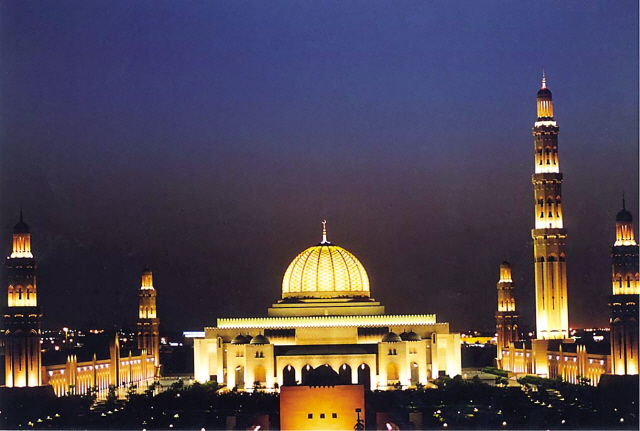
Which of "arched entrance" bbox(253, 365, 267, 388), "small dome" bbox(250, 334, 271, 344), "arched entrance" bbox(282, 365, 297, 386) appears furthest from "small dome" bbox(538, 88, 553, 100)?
"arched entrance" bbox(253, 365, 267, 388)

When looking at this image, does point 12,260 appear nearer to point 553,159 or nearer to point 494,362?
point 553,159

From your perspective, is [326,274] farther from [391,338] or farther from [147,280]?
[147,280]

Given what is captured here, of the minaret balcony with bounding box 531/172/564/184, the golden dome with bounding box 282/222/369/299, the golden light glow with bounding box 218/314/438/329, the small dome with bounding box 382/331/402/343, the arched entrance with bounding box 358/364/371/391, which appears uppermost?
the minaret balcony with bounding box 531/172/564/184

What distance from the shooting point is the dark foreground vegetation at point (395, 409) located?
147ft

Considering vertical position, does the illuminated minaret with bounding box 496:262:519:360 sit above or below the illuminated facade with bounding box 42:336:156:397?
above

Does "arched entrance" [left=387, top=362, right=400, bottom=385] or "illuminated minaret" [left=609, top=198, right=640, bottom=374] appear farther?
"arched entrance" [left=387, top=362, right=400, bottom=385]

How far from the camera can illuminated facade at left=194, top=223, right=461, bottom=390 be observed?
61125 millimetres

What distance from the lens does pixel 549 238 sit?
6506 centimetres

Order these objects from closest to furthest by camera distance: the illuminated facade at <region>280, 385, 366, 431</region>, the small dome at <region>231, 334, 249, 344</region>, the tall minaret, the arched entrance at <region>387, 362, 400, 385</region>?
1. the illuminated facade at <region>280, 385, 366, 431</region>
2. the arched entrance at <region>387, 362, 400, 385</region>
3. the small dome at <region>231, 334, 249, 344</region>
4. the tall minaret

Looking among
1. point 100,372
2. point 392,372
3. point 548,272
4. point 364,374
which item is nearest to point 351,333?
point 392,372

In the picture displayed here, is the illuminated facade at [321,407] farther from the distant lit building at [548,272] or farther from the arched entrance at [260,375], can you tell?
the distant lit building at [548,272]

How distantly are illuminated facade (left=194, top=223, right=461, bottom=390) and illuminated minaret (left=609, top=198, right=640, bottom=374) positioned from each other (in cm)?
941

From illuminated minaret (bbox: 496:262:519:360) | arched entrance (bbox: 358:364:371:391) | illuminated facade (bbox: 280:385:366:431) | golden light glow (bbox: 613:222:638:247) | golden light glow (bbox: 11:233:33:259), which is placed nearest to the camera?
illuminated facade (bbox: 280:385:366:431)

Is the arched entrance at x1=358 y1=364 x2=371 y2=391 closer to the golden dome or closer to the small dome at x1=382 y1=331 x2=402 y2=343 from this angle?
the small dome at x1=382 y1=331 x2=402 y2=343
